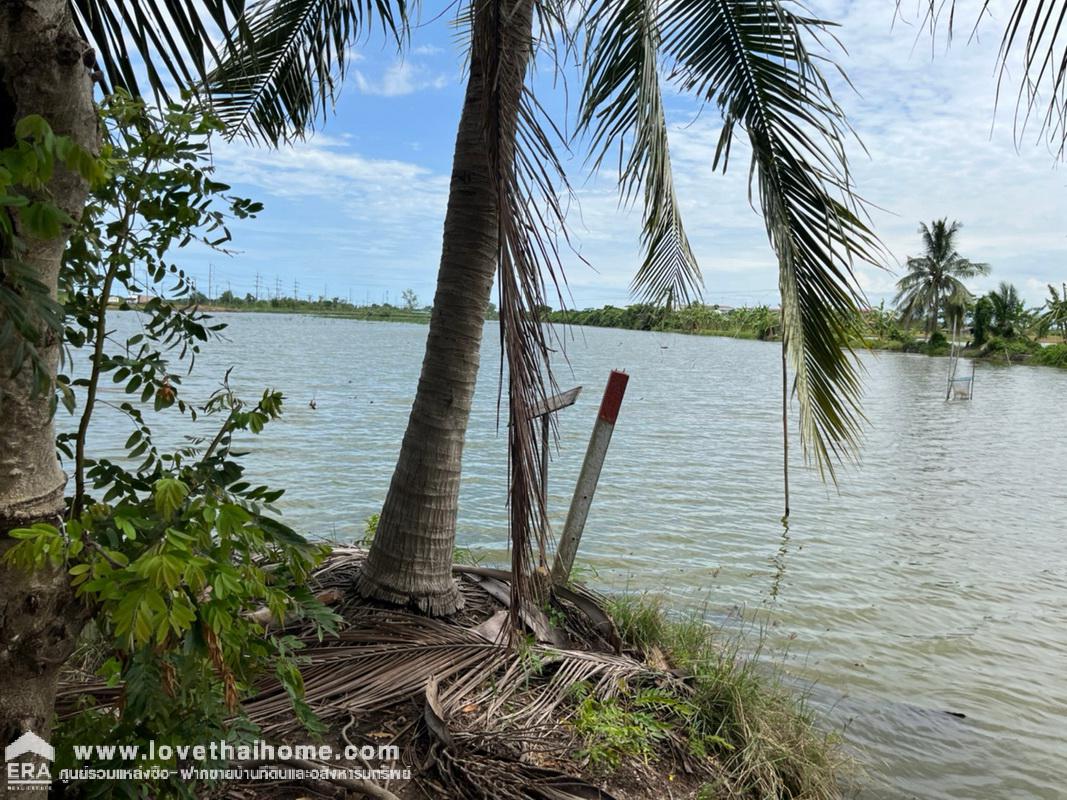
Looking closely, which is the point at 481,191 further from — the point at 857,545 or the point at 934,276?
the point at 934,276

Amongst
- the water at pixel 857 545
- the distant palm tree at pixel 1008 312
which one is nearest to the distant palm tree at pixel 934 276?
the distant palm tree at pixel 1008 312

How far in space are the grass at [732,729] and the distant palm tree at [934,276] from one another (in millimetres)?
60974

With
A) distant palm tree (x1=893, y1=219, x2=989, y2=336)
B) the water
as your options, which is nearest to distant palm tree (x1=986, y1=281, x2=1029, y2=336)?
distant palm tree (x1=893, y1=219, x2=989, y2=336)

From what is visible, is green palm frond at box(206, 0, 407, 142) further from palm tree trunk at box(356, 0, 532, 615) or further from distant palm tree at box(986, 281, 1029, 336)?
distant palm tree at box(986, 281, 1029, 336)

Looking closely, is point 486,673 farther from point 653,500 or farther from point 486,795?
point 653,500

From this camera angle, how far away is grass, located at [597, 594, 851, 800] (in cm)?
285

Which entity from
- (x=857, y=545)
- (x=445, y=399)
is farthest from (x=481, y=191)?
(x=857, y=545)

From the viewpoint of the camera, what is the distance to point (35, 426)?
4.85ft

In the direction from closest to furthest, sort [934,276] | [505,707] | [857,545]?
[505,707], [857,545], [934,276]

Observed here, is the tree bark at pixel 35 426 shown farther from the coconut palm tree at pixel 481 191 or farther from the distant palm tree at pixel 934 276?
the distant palm tree at pixel 934 276

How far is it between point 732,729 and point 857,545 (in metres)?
6.31

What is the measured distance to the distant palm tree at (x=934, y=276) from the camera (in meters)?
58.9

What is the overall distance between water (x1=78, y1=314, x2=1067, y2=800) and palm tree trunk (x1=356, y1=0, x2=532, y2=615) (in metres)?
0.89

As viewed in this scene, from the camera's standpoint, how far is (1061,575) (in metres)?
8.03
